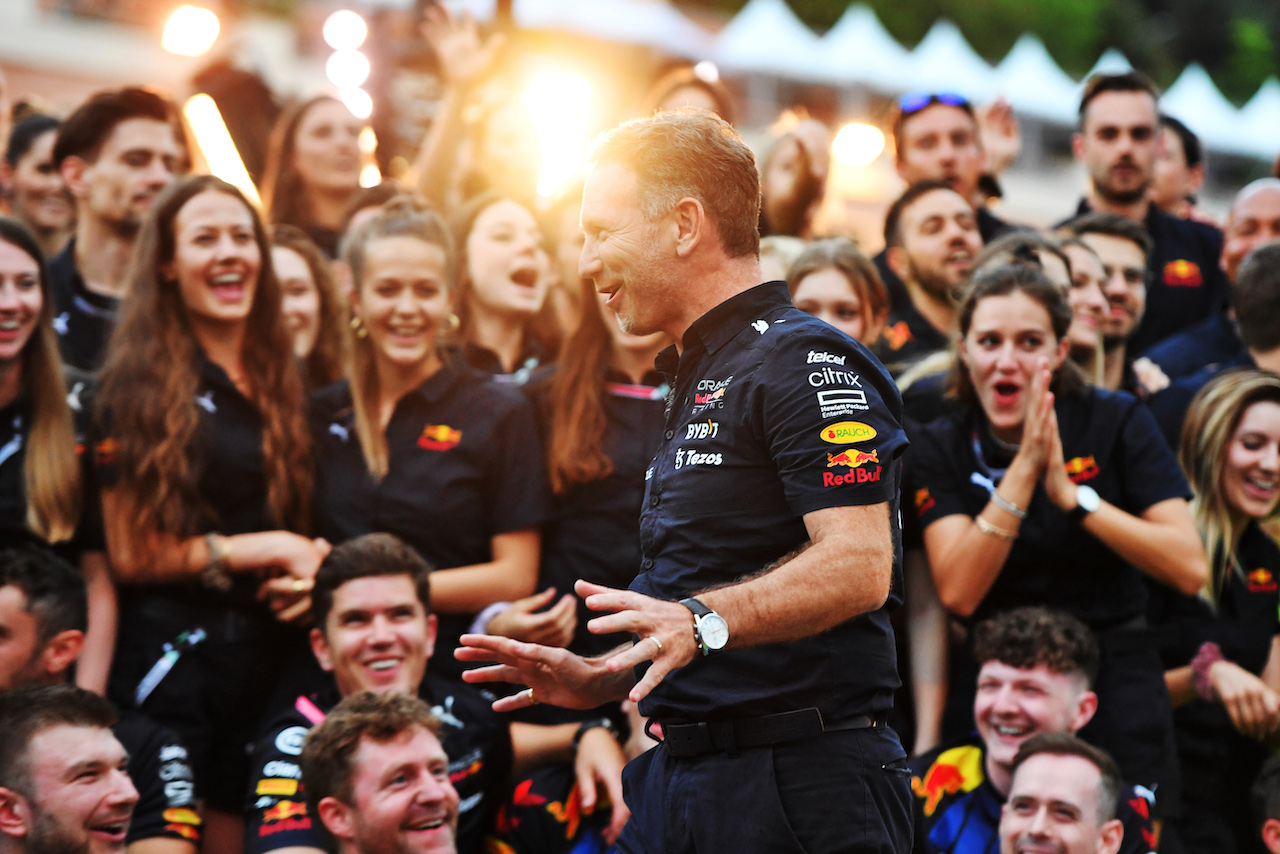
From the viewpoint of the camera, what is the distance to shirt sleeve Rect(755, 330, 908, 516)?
253 centimetres

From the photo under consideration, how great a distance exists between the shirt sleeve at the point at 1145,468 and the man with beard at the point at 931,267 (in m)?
1.28

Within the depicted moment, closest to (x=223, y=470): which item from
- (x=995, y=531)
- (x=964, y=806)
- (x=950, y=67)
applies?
(x=995, y=531)

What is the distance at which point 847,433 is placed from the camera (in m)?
2.56

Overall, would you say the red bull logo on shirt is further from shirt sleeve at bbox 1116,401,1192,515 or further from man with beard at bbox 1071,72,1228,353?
man with beard at bbox 1071,72,1228,353

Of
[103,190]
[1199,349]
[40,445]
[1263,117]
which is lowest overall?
[40,445]

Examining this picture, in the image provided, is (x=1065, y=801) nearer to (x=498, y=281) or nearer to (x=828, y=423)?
(x=828, y=423)

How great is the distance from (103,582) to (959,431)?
301 cm

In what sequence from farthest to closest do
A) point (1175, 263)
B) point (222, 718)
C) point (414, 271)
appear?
1. point (1175, 263)
2. point (414, 271)
3. point (222, 718)

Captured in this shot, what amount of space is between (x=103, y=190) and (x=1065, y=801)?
438 centimetres

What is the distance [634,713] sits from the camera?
4.61m

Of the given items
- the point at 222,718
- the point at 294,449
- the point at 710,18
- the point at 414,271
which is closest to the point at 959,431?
the point at 414,271

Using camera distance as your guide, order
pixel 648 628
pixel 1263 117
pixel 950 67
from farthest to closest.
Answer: pixel 950 67
pixel 1263 117
pixel 648 628

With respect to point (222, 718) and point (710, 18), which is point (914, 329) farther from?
point (710, 18)

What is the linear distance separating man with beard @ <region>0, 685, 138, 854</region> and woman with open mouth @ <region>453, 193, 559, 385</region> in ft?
7.20
